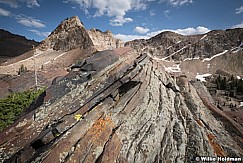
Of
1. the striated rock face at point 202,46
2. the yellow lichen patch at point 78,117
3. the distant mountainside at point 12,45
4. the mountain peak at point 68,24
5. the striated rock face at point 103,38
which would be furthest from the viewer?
the striated rock face at point 202,46

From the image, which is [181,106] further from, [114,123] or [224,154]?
[114,123]

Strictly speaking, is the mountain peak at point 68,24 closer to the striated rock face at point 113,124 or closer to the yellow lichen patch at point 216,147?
the striated rock face at point 113,124

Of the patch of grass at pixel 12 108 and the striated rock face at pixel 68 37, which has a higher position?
the striated rock face at pixel 68 37

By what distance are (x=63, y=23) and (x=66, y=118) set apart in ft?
255

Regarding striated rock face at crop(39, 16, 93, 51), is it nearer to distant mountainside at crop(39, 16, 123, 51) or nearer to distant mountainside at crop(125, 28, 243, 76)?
distant mountainside at crop(39, 16, 123, 51)

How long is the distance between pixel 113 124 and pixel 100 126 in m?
0.57

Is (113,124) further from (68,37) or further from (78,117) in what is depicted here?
(68,37)

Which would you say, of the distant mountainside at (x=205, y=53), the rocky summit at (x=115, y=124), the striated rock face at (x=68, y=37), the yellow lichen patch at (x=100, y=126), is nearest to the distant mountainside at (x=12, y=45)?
the striated rock face at (x=68, y=37)

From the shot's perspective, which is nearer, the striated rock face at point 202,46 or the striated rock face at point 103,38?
the striated rock face at point 103,38

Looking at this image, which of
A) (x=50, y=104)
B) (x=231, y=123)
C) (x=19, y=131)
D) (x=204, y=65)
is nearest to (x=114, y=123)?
(x=50, y=104)

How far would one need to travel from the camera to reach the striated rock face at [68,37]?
67.1 m

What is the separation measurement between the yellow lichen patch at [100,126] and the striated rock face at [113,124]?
36 mm

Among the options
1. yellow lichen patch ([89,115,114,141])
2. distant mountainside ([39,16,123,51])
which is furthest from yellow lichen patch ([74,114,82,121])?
distant mountainside ([39,16,123,51])

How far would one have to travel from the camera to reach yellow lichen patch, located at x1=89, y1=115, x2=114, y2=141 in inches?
249
